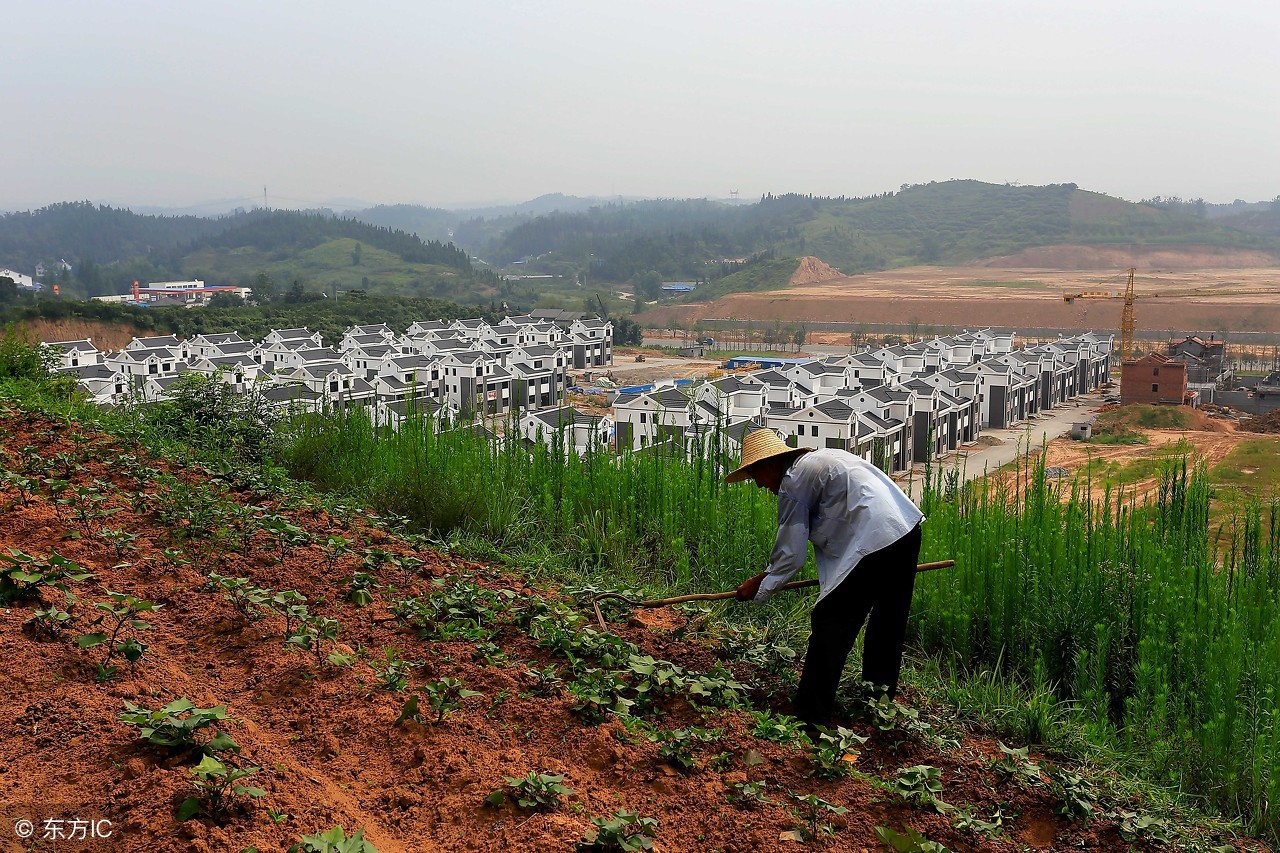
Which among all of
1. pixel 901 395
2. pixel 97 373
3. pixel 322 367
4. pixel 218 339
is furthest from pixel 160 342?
pixel 901 395

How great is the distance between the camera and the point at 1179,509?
374 cm

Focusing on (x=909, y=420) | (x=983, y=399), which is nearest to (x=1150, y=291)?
(x=983, y=399)

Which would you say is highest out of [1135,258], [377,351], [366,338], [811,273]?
[1135,258]

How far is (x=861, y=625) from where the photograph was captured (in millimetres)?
2619

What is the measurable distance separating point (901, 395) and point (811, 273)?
56.1 m

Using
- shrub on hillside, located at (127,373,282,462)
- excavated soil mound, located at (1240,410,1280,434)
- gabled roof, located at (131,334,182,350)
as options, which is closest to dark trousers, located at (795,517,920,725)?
shrub on hillside, located at (127,373,282,462)

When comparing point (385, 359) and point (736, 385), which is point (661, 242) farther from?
point (736, 385)

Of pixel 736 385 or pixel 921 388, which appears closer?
pixel 921 388

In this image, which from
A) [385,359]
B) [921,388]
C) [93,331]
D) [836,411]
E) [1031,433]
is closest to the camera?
[836,411]

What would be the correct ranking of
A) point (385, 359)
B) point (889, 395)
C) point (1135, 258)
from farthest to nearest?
point (1135, 258) < point (385, 359) < point (889, 395)

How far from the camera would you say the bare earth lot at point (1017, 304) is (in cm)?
5347

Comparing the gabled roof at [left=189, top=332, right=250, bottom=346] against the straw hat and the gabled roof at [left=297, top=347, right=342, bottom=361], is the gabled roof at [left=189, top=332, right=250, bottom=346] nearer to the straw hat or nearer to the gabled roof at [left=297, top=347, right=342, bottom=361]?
the gabled roof at [left=297, top=347, right=342, bottom=361]

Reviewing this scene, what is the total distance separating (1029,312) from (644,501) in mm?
57264

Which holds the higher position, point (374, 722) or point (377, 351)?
point (374, 722)
